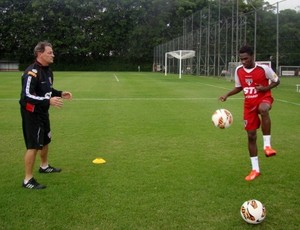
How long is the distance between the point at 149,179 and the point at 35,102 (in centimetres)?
198

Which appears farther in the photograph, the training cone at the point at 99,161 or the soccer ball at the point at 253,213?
the training cone at the point at 99,161

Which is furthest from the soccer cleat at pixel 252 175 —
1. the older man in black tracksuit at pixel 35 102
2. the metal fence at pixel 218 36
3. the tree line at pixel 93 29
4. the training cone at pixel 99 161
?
the tree line at pixel 93 29

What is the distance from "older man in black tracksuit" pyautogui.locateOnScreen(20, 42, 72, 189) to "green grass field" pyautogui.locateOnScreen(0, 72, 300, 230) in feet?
1.57

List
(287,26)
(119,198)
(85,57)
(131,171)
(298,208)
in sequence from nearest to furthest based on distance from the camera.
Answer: (298,208), (119,198), (131,171), (287,26), (85,57)

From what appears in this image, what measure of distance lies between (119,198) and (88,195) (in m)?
0.44

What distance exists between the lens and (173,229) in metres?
4.49

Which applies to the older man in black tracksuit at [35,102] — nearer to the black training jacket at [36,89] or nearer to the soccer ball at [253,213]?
the black training jacket at [36,89]

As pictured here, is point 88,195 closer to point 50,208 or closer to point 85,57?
point 50,208

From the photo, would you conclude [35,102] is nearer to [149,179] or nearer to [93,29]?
[149,179]

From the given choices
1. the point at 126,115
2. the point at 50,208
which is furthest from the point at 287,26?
the point at 50,208

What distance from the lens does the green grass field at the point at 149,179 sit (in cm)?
478

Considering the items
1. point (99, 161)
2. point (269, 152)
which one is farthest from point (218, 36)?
point (269, 152)

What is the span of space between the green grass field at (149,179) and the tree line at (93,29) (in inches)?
2696

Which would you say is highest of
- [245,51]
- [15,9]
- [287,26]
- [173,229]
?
[15,9]
